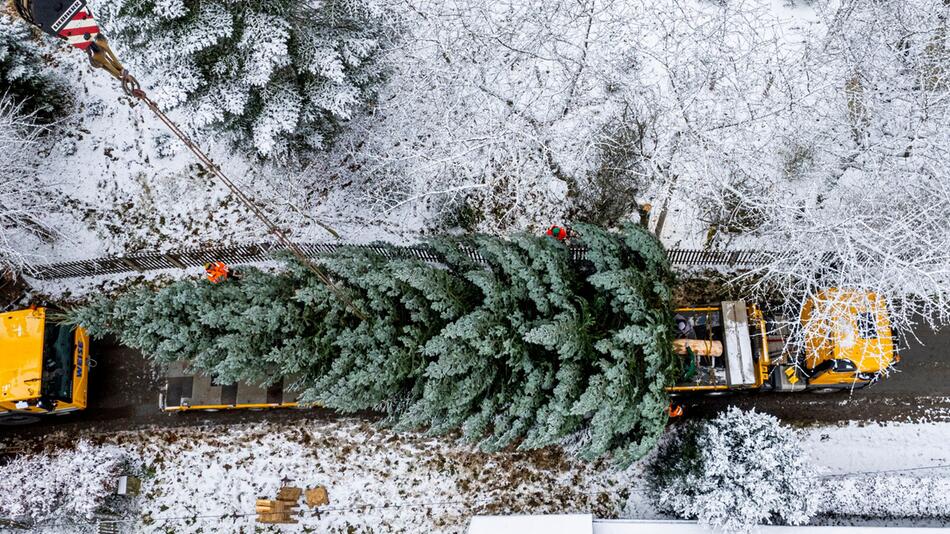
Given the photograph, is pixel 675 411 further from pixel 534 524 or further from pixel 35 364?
pixel 35 364

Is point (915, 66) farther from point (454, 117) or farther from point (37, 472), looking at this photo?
point (37, 472)

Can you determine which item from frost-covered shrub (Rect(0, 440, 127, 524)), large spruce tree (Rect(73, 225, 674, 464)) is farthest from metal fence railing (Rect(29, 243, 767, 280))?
frost-covered shrub (Rect(0, 440, 127, 524))

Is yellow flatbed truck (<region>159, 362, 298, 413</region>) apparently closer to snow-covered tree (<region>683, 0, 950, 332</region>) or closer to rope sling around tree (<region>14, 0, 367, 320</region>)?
rope sling around tree (<region>14, 0, 367, 320</region>)

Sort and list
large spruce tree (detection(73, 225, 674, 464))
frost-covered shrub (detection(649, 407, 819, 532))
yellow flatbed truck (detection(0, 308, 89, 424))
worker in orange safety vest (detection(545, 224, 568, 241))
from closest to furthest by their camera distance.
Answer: large spruce tree (detection(73, 225, 674, 464)), frost-covered shrub (detection(649, 407, 819, 532)), yellow flatbed truck (detection(0, 308, 89, 424)), worker in orange safety vest (detection(545, 224, 568, 241))

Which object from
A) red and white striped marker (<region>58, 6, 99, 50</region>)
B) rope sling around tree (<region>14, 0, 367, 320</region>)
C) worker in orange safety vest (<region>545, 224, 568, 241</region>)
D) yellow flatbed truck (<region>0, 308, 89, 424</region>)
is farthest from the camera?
worker in orange safety vest (<region>545, 224, 568, 241</region>)

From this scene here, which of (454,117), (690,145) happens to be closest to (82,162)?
(454,117)

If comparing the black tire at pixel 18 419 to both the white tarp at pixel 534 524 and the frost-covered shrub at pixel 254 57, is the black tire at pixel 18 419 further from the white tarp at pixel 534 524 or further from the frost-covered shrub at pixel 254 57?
the white tarp at pixel 534 524

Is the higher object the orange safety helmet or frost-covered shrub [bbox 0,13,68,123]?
frost-covered shrub [bbox 0,13,68,123]

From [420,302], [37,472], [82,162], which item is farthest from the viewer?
[82,162]
